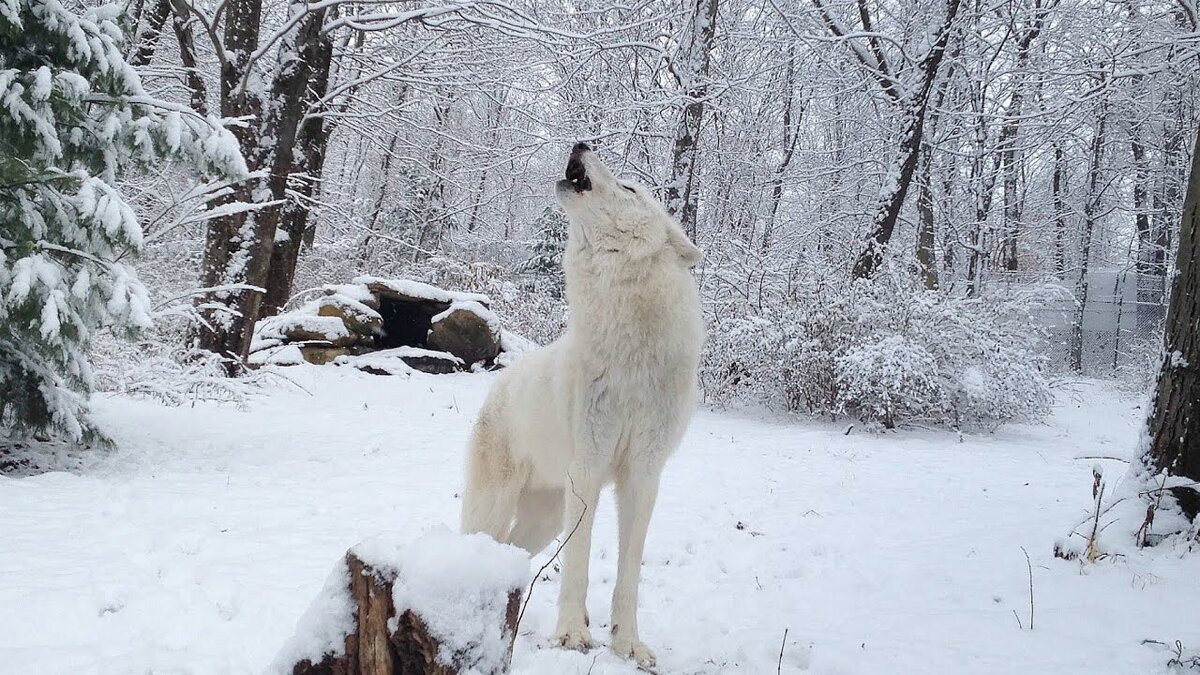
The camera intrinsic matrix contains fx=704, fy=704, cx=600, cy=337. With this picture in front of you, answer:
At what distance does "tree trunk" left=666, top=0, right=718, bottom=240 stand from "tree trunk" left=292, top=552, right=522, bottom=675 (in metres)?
9.32

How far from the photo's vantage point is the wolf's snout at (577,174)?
296 cm

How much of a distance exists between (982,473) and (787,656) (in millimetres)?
4643

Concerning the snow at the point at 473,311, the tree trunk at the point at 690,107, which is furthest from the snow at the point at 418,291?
the tree trunk at the point at 690,107

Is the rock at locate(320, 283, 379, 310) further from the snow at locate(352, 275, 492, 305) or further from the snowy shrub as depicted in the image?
the snowy shrub

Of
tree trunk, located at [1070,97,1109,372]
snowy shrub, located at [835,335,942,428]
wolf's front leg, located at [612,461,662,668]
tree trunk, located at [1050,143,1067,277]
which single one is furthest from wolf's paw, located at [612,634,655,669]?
tree trunk, located at [1050,143,1067,277]

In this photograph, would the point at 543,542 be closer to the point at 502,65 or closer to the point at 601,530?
the point at 601,530

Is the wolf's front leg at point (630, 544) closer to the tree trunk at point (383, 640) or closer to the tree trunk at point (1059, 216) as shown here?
the tree trunk at point (383, 640)

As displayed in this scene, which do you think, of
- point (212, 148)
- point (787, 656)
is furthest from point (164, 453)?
point (787, 656)

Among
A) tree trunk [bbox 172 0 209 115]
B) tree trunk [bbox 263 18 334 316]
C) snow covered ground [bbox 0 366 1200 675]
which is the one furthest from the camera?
tree trunk [bbox 263 18 334 316]

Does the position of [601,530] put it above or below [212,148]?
below

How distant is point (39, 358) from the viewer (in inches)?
176

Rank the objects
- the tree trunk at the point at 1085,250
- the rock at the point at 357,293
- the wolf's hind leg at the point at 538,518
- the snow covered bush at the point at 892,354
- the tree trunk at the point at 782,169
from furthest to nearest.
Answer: the tree trunk at the point at 1085,250 < the tree trunk at the point at 782,169 < the rock at the point at 357,293 < the snow covered bush at the point at 892,354 < the wolf's hind leg at the point at 538,518

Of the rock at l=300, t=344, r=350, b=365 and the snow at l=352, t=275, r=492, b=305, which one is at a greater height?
the snow at l=352, t=275, r=492, b=305

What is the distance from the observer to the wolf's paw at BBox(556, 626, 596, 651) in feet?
8.86
